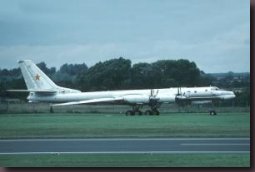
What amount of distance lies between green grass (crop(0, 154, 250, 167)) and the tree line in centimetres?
740

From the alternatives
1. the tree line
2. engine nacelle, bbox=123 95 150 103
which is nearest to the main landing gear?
engine nacelle, bbox=123 95 150 103

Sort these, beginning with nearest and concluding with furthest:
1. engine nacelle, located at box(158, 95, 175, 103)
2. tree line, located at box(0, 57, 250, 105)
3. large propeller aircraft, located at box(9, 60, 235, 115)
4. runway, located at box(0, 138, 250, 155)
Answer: runway, located at box(0, 138, 250, 155), tree line, located at box(0, 57, 250, 105), large propeller aircraft, located at box(9, 60, 235, 115), engine nacelle, located at box(158, 95, 175, 103)

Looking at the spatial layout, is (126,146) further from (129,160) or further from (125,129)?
(125,129)

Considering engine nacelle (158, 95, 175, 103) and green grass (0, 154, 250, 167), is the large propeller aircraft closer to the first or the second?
engine nacelle (158, 95, 175, 103)

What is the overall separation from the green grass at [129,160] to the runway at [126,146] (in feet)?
2.02

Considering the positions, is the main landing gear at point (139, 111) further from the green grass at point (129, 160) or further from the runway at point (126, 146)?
the green grass at point (129, 160)

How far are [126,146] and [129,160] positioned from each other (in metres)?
2.25

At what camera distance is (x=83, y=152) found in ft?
36.1

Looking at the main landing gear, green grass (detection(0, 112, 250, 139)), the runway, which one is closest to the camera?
the runway

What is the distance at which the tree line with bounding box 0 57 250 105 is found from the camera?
804 inches

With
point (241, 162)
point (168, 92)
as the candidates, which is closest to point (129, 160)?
point (241, 162)

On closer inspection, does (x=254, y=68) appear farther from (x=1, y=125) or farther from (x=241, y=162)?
(x=1, y=125)

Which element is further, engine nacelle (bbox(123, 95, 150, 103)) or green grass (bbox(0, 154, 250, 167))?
engine nacelle (bbox(123, 95, 150, 103))

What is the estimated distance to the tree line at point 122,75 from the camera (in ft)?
67.0
